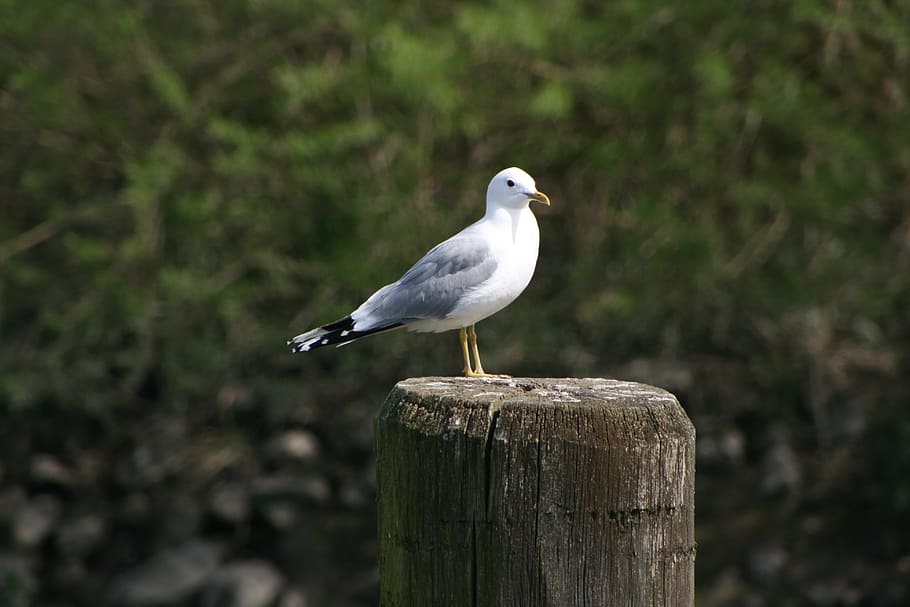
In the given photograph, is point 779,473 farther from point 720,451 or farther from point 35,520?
point 35,520

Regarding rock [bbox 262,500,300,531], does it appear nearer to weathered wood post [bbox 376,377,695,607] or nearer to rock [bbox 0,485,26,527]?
rock [bbox 0,485,26,527]

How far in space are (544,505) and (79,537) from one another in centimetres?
546

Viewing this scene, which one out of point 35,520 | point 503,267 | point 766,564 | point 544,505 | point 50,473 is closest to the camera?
point 544,505

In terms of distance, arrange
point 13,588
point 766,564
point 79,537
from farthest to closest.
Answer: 1. point 79,537
2. point 766,564
3. point 13,588

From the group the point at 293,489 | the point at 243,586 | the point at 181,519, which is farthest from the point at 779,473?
the point at 181,519

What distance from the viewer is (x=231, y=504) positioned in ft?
22.0

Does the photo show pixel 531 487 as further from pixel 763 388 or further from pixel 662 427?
pixel 763 388

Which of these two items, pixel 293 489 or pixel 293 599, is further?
pixel 293 489

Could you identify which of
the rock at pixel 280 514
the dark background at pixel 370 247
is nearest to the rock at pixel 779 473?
the dark background at pixel 370 247

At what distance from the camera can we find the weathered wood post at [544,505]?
1913mm

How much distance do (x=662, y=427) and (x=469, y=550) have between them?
37 centimetres

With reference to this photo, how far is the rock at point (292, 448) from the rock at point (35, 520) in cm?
129

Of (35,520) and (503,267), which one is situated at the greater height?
(503,267)

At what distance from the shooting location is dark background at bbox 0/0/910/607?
6566 mm
